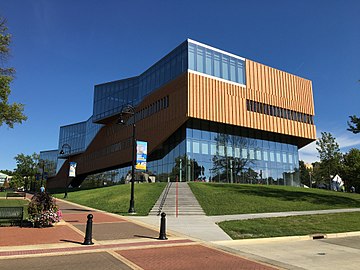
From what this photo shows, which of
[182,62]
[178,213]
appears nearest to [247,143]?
[182,62]

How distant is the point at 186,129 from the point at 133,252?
95.0 feet

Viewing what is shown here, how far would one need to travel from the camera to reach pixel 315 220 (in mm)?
16391

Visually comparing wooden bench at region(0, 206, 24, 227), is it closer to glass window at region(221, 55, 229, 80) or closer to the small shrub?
the small shrub

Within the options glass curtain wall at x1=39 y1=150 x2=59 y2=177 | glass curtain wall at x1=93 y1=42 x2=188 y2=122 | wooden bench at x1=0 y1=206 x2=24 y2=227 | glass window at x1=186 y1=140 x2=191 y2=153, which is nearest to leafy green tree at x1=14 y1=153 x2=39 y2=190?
glass curtain wall at x1=39 y1=150 x2=59 y2=177

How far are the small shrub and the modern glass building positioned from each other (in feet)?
76.4

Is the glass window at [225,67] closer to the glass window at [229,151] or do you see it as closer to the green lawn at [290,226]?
the glass window at [229,151]

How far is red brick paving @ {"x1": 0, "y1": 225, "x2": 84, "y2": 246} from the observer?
1029 centimetres

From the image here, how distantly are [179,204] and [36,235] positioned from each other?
11.9 m

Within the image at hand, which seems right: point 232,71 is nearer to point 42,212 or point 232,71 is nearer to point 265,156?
point 265,156

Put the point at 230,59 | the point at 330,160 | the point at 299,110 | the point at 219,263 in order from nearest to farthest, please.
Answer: the point at 219,263 < the point at 230,59 < the point at 299,110 < the point at 330,160

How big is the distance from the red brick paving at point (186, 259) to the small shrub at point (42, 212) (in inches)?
248

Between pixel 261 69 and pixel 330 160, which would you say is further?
pixel 330 160

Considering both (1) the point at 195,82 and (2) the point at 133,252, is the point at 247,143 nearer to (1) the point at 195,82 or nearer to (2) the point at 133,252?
(1) the point at 195,82

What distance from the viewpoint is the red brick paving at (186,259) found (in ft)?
25.0
